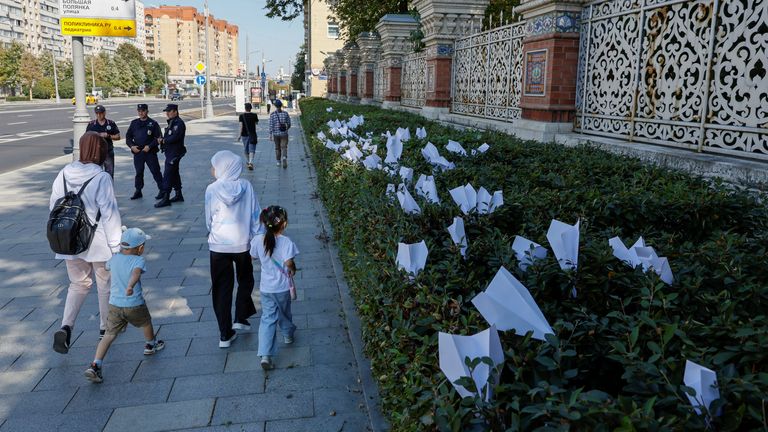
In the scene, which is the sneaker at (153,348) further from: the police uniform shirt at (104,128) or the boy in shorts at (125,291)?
the police uniform shirt at (104,128)

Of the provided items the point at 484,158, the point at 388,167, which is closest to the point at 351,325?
the point at 388,167

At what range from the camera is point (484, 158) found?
20.0ft

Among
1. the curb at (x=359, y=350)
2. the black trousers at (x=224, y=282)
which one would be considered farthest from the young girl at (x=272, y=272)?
the curb at (x=359, y=350)

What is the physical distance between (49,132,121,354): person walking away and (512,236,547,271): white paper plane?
333cm

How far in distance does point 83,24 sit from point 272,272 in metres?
7.95

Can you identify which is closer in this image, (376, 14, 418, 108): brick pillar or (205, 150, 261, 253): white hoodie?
(205, 150, 261, 253): white hoodie

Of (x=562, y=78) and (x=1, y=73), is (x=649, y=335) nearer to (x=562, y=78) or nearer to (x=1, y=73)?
(x=562, y=78)

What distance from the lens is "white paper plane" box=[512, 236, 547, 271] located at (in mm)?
2654

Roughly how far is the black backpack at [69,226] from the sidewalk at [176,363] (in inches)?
35.7

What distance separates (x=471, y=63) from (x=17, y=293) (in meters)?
8.94

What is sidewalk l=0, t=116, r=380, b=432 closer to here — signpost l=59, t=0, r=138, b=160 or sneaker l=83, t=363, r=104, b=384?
sneaker l=83, t=363, r=104, b=384

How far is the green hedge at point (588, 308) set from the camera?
1565 millimetres

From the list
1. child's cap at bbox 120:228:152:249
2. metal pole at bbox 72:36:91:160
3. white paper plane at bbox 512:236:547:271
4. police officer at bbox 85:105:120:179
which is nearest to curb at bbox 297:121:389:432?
white paper plane at bbox 512:236:547:271

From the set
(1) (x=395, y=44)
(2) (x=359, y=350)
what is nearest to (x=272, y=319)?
(2) (x=359, y=350)
